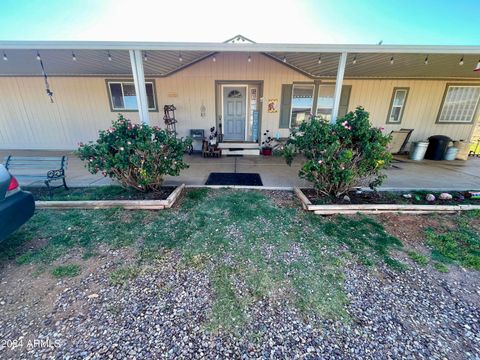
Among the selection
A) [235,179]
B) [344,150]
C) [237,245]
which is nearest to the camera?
[237,245]

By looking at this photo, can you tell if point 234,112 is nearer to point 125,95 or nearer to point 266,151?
point 266,151

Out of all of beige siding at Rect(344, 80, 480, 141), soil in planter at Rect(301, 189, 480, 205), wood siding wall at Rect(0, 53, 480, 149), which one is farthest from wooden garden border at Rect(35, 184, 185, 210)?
beige siding at Rect(344, 80, 480, 141)

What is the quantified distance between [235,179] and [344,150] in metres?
2.47

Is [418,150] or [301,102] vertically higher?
[301,102]

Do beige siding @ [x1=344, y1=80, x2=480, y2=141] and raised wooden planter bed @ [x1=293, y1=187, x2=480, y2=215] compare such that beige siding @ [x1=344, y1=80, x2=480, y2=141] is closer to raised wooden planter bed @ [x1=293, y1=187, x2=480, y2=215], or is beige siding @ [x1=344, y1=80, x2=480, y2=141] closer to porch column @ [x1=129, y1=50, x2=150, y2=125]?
raised wooden planter bed @ [x1=293, y1=187, x2=480, y2=215]

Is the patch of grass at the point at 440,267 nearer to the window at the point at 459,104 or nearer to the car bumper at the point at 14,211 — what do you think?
the car bumper at the point at 14,211

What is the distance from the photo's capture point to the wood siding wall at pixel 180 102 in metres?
7.02

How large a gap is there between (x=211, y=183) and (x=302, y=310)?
3320 millimetres

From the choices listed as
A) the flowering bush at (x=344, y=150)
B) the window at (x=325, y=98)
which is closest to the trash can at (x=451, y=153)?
the window at (x=325, y=98)

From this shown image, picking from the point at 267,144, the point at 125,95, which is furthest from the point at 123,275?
the point at 125,95

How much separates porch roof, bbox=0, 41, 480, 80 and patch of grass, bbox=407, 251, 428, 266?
3490 mm

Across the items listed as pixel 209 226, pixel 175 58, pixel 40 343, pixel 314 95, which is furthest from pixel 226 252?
Answer: pixel 314 95

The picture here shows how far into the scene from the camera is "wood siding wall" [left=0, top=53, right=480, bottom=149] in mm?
7020

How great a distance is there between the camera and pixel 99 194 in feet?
13.1
